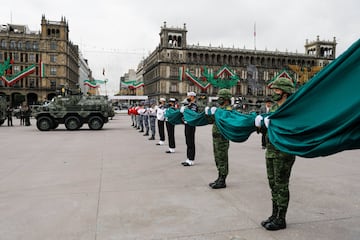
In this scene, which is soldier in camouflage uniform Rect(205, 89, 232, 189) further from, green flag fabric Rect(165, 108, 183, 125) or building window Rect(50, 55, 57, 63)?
building window Rect(50, 55, 57, 63)

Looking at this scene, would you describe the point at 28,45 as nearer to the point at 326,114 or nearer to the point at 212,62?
the point at 212,62

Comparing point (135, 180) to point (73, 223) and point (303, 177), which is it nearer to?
point (73, 223)

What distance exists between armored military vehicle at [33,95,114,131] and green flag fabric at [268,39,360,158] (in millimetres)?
16244

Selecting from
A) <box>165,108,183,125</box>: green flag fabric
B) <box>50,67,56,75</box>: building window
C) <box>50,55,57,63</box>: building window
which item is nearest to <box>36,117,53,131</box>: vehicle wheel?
<box>165,108,183,125</box>: green flag fabric

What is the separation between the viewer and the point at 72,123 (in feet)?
61.0

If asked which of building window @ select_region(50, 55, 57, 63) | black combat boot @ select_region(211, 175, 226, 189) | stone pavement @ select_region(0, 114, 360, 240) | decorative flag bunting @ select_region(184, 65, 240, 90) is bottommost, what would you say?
stone pavement @ select_region(0, 114, 360, 240)

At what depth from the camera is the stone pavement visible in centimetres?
390

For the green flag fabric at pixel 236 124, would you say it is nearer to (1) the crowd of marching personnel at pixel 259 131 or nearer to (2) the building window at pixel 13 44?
(1) the crowd of marching personnel at pixel 259 131

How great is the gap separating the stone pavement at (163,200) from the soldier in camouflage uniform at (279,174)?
17 cm

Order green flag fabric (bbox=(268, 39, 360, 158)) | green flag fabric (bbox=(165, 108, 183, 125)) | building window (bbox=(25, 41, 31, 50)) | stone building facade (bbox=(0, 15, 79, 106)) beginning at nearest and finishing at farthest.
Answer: green flag fabric (bbox=(268, 39, 360, 158)) → green flag fabric (bbox=(165, 108, 183, 125)) → stone building facade (bbox=(0, 15, 79, 106)) → building window (bbox=(25, 41, 31, 50))

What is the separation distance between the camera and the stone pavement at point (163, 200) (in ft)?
12.8

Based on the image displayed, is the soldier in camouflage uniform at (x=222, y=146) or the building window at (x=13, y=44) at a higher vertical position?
the building window at (x=13, y=44)

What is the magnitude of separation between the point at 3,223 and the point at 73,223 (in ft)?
3.20

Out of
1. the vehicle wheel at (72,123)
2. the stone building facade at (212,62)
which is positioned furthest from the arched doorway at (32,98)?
the vehicle wheel at (72,123)
